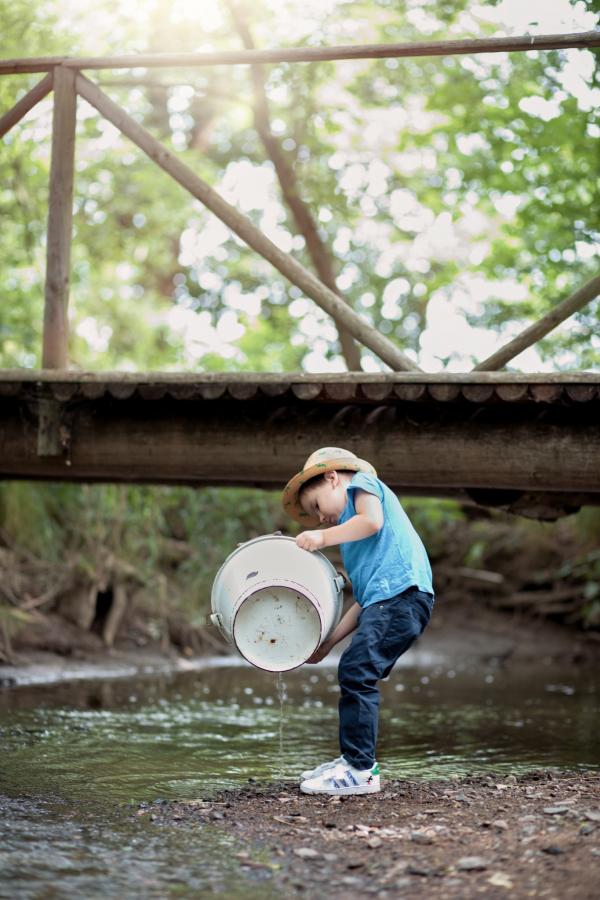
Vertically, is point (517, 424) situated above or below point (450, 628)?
A: above

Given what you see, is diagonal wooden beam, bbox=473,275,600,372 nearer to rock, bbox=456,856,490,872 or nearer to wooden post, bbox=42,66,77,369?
wooden post, bbox=42,66,77,369

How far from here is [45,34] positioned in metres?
9.73

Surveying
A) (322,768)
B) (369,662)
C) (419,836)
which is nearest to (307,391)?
(369,662)

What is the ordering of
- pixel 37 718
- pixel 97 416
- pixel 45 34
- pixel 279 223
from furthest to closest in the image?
pixel 279 223
pixel 45 34
pixel 37 718
pixel 97 416

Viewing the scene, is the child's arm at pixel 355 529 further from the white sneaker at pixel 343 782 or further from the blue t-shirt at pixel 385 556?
the white sneaker at pixel 343 782

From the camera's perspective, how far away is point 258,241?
4191 millimetres

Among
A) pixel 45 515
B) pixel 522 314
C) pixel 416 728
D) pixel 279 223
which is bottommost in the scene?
pixel 416 728

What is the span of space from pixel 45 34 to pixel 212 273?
8.54 meters

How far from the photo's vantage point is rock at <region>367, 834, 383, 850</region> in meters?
2.41

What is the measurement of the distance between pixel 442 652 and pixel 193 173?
662cm

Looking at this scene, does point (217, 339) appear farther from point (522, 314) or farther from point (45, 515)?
point (45, 515)

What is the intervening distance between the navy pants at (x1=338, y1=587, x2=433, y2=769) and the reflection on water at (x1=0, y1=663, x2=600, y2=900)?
61 centimetres

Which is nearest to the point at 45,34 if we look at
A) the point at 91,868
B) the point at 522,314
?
the point at 522,314

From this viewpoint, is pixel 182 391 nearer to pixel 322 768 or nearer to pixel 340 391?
pixel 340 391
